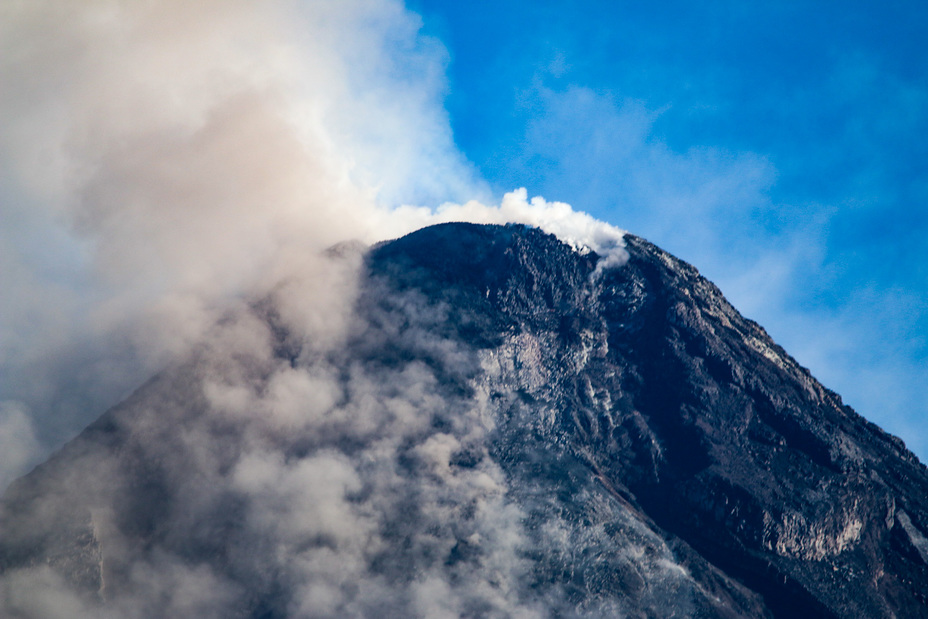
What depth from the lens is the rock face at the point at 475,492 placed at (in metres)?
144

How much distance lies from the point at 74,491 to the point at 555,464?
366 feet

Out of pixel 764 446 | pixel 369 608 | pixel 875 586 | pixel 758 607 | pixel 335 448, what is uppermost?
pixel 764 446

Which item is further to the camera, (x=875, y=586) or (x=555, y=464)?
(x=555, y=464)

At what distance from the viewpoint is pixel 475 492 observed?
517ft

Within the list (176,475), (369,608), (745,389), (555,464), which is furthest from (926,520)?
(176,475)

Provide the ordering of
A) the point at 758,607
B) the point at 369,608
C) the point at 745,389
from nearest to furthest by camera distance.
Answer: the point at 369,608 → the point at 758,607 → the point at 745,389

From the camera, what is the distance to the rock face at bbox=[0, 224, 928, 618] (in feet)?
473

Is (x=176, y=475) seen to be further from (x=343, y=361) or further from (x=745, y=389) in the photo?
(x=745, y=389)

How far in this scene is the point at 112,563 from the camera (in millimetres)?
153375

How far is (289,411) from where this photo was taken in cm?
18688

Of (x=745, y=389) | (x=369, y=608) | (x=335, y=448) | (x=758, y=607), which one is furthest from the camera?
(x=745, y=389)

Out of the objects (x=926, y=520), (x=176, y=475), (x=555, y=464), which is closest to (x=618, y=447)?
(x=555, y=464)

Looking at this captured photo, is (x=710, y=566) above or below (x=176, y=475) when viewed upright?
above

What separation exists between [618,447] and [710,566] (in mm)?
36992
